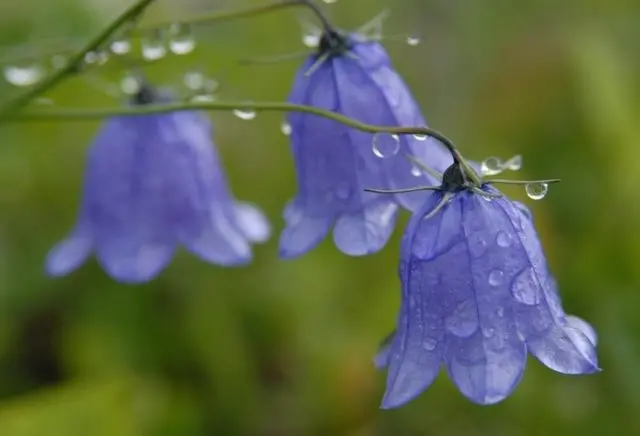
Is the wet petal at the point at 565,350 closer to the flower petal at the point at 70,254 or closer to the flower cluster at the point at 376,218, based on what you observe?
the flower cluster at the point at 376,218

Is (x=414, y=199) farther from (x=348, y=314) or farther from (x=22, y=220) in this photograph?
(x=22, y=220)

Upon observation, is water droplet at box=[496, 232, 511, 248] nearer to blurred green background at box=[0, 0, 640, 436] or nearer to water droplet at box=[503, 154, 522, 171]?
water droplet at box=[503, 154, 522, 171]

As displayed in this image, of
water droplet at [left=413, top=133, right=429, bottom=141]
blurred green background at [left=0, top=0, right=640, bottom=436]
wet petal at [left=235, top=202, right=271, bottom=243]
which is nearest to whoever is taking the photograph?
water droplet at [left=413, top=133, right=429, bottom=141]

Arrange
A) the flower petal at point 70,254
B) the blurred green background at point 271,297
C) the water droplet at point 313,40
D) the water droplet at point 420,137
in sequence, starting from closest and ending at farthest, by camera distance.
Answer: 1. the water droplet at point 420,137
2. the water droplet at point 313,40
3. the flower petal at point 70,254
4. the blurred green background at point 271,297

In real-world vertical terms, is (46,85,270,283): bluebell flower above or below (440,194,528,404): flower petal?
above

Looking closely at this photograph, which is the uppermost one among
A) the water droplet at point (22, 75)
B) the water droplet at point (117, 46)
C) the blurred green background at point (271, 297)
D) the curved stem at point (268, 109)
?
the water droplet at point (117, 46)

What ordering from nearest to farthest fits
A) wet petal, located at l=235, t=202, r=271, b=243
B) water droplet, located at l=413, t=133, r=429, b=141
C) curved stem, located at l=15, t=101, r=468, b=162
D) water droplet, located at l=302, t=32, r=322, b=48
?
curved stem, located at l=15, t=101, r=468, b=162 → water droplet, located at l=413, t=133, r=429, b=141 → water droplet, located at l=302, t=32, r=322, b=48 → wet petal, located at l=235, t=202, r=271, b=243

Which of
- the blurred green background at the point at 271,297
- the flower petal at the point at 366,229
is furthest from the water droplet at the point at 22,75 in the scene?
the flower petal at the point at 366,229

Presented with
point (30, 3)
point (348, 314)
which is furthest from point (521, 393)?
point (30, 3)

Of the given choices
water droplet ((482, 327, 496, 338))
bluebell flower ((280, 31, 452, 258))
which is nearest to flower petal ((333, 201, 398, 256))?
bluebell flower ((280, 31, 452, 258))
